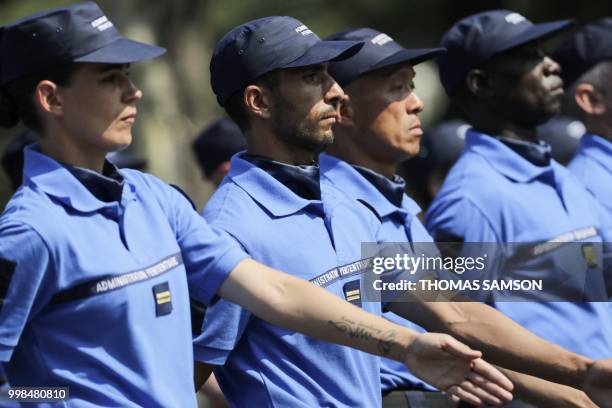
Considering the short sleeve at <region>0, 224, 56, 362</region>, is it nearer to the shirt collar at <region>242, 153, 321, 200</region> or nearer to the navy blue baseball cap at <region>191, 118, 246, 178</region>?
the shirt collar at <region>242, 153, 321, 200</region>

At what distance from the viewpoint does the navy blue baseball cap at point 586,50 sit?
24.4 feet

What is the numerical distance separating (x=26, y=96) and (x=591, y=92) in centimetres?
355

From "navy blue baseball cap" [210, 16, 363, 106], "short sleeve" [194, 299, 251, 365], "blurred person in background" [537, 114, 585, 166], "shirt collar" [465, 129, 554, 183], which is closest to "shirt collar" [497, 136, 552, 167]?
"shirt collar" [465, 129, 554, 183]

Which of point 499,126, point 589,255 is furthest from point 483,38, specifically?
point 589,255

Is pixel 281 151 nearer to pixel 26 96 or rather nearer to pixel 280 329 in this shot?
pixel 280 329

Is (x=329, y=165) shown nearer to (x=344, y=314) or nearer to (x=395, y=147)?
(x=395, y=147)

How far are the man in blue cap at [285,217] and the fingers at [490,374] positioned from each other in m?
0.03

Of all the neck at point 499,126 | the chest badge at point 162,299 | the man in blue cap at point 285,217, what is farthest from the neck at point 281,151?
the neck at point 499,126

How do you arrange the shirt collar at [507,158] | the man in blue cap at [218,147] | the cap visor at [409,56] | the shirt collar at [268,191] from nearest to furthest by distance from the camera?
1. the shirt collar at [268,191]
2. the cap visor at [409,56]
3. the shirt collar at [507,158]
4. the man in blue cap at [218,147]

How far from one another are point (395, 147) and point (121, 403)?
2.15 metres

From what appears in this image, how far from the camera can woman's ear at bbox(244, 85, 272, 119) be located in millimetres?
5383

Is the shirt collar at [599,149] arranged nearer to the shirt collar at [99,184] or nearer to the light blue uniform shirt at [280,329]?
the light blue uniform shirt at [280,329]

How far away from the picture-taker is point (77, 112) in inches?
183

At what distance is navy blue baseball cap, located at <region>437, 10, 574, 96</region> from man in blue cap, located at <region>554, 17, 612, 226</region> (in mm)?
487
